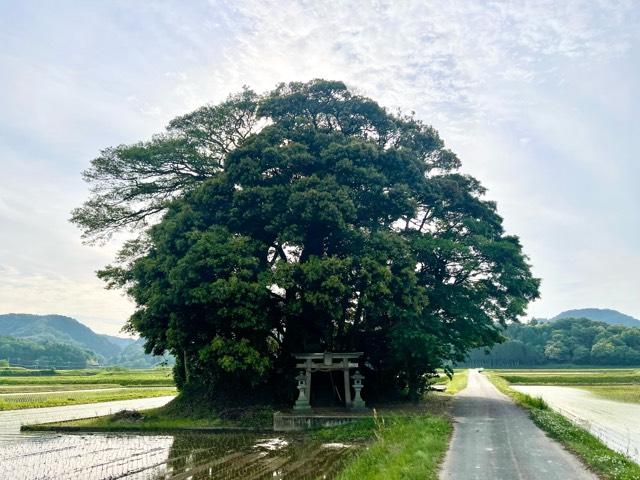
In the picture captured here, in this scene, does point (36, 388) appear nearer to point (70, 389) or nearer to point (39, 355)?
point (70, 389)

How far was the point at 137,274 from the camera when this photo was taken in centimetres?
2405

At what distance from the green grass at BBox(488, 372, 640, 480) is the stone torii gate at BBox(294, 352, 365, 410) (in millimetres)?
7287

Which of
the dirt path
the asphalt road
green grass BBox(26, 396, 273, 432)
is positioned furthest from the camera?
green grass BBox(26, 396, 273, 432)

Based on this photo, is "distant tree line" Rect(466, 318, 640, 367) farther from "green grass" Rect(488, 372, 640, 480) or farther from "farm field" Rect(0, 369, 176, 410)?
"green grass" Rect(488, 372, 640, 480)

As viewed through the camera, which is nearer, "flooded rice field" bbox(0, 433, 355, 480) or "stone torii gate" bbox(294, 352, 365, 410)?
"flooded rice field" bbox(0, 433, 355, 480)

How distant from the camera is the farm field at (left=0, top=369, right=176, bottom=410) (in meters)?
33.7

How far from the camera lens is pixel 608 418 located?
22938 millimetres

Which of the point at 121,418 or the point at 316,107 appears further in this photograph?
the point at 316,107

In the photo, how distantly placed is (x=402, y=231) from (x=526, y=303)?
773cm

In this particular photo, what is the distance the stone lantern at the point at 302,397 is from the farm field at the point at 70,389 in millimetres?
18440

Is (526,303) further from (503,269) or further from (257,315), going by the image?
(257,315)

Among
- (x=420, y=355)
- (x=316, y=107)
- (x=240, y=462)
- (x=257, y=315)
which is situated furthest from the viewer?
(x=316, y=107)

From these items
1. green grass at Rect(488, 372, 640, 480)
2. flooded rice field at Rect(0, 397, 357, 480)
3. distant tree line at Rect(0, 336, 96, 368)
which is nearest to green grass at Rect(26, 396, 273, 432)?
flooded rice field at Rect(0, 397, 357, 480)

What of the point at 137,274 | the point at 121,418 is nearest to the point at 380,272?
the point at 137,274
